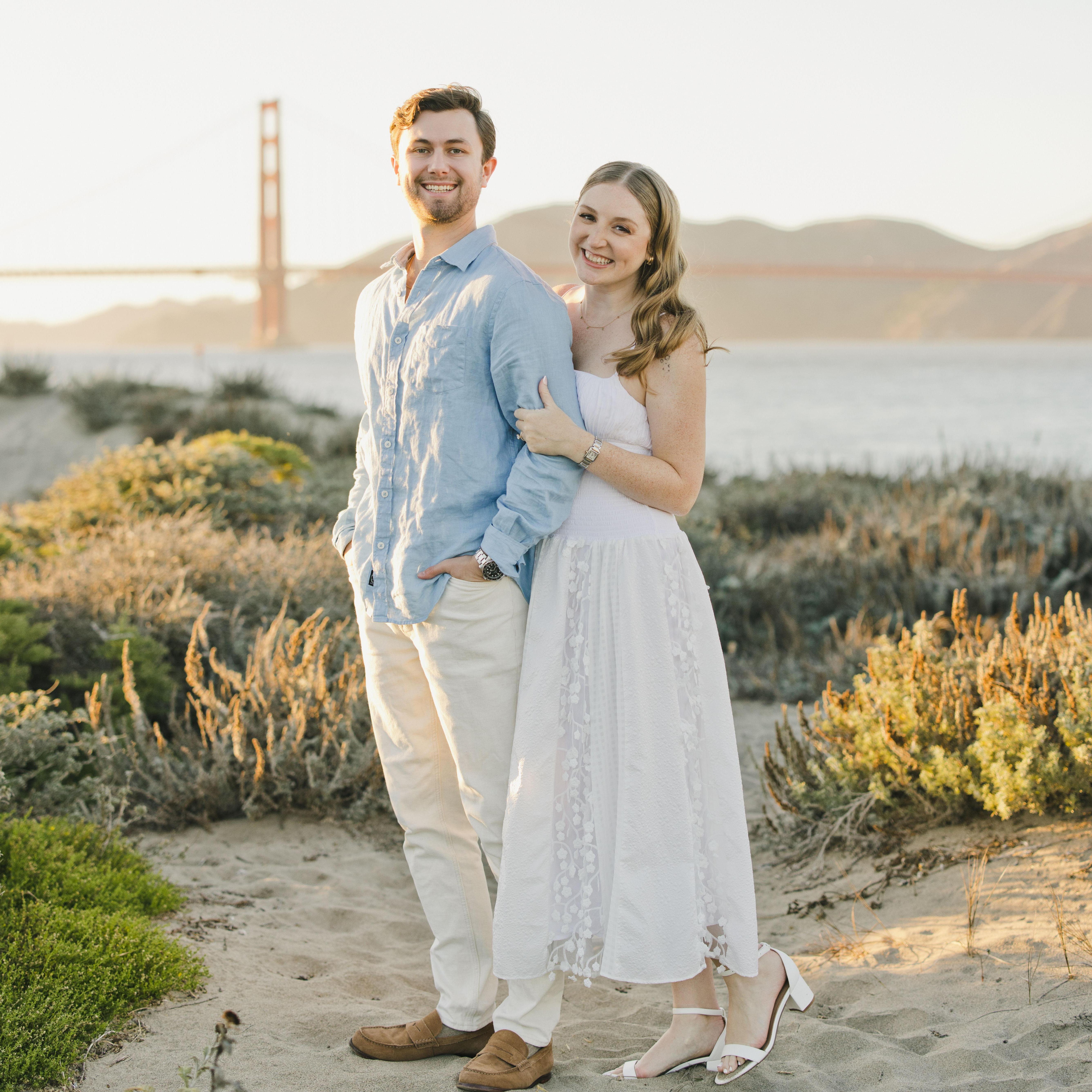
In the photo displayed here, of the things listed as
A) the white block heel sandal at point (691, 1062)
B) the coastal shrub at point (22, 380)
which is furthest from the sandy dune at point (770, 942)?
the coastal shrub at point (22, 380)

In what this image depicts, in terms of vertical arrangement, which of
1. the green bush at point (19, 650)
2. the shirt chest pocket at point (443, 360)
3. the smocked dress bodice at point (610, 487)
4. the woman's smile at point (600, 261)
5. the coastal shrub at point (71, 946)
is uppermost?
the woman's smile at point (600, 261)

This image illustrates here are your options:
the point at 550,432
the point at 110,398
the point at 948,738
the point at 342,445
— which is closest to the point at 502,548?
the point at 550,432

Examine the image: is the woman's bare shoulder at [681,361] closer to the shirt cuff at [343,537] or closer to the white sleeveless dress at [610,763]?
the white sleeveless dress at [610,763]

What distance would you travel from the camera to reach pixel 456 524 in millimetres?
2055

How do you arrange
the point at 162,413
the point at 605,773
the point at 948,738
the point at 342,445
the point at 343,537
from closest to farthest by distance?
the point at 605,773, the point at 343,537, the point at 948,738, the point at 342,445, the point at 162,413

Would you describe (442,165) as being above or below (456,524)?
above

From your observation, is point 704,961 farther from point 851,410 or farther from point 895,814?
point 851,410

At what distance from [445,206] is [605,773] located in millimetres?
1149

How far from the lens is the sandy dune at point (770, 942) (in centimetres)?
209

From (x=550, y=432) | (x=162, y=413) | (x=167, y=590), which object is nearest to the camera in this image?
(x=550, y=432)

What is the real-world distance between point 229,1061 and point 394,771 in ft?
2.07

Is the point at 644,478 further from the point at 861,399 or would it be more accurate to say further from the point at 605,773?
the point at 861,399

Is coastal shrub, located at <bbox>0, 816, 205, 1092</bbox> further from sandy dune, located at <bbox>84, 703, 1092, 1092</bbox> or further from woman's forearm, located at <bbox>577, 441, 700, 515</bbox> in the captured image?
woman's forearm, located at <bbox>577, 441, 700, 515</bbox>

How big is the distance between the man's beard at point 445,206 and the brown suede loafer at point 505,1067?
1.61 meters
